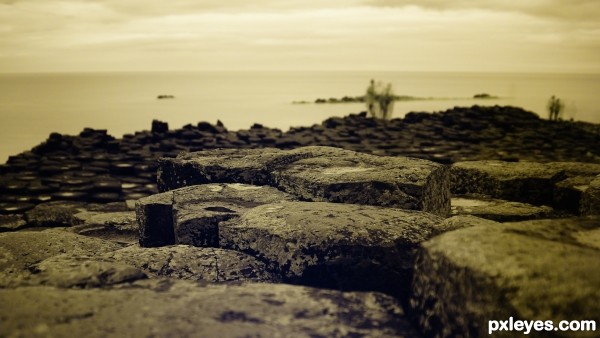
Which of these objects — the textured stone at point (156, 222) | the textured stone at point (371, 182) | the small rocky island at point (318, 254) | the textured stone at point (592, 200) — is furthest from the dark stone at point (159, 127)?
the textured stone at point (592, 200)

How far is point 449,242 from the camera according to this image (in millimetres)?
2217

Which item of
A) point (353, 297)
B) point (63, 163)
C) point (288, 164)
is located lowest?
point (63, 163)

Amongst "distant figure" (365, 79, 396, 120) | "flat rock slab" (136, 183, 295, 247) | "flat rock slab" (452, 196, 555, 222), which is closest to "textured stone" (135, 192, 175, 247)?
"flat rock slab" (136, 183, 295, 247)

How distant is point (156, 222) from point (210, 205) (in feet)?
1.68

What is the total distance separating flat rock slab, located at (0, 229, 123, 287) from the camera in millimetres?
3584

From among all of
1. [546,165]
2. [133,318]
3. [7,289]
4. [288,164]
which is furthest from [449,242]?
[546,165]

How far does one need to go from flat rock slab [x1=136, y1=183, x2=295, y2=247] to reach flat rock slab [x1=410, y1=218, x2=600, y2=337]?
1629mm

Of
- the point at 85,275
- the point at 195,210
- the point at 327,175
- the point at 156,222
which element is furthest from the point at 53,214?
the point at 85,275

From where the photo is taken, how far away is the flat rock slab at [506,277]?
5.84ft

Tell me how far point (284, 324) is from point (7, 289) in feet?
4.16

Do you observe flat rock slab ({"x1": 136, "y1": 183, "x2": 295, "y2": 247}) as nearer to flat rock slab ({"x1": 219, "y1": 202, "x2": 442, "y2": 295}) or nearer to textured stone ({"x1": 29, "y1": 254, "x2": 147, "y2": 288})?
flat rock slab ({"x1": 219, "y1": 202, "x2": 442, "y2": 295})

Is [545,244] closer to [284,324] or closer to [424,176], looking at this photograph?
[284,324]

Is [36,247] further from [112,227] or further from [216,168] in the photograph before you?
[112,227]

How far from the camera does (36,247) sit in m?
3.83
